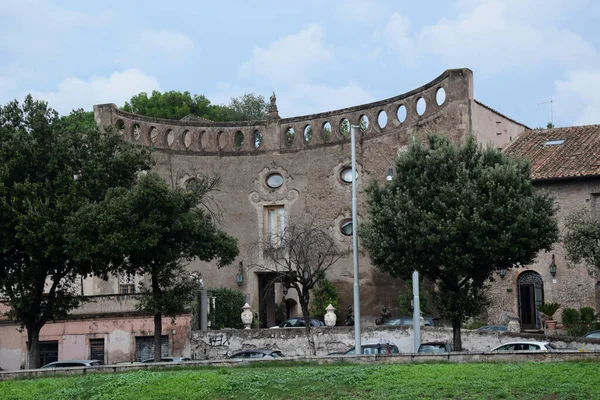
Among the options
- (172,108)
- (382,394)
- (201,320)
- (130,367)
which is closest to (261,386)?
(382,394)

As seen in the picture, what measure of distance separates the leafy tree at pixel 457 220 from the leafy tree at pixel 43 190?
29.2 feet

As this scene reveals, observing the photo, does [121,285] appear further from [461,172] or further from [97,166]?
[461,172]

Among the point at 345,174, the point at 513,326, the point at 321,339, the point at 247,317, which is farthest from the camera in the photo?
the point at 345,174

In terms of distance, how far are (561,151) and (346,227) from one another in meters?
10.2

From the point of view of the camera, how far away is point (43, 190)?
32.7 metres

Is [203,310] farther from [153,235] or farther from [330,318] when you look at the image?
[153,235]

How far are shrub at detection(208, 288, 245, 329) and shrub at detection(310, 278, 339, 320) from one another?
11.2 feet

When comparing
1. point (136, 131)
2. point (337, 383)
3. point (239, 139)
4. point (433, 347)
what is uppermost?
point (136, 131)

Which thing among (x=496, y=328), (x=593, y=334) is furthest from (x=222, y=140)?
(x=593, y=334)

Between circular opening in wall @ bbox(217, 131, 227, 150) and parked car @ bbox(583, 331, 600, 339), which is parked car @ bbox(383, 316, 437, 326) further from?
circular opening in wall @ bbox(217, 131, 227, 150)

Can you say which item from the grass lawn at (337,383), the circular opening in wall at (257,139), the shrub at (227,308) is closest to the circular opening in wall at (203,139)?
the circular opening in wall at (257,139)

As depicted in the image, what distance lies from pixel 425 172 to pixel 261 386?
12.2 metres

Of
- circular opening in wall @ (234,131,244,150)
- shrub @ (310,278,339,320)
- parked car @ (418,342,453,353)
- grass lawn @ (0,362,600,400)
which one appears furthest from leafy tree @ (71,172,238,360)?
circular opening in wall @ (234,131,244,150)

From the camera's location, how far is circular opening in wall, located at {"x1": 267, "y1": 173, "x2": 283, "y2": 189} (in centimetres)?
4884
